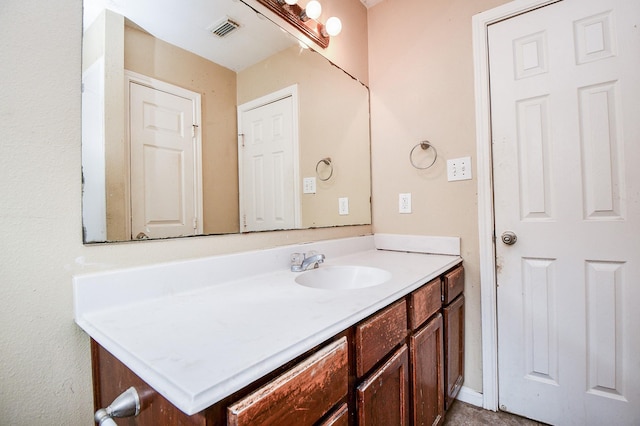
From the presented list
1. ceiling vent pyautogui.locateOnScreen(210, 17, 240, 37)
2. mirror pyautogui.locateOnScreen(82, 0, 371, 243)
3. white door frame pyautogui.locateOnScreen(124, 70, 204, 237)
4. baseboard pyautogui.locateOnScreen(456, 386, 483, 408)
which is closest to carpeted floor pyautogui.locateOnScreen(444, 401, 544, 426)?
baseboard pyautogui.locateOnScreen(456, 386, 483, 408)

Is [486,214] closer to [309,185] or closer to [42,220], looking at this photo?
[309,185]

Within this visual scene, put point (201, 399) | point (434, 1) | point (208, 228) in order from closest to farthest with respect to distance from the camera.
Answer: point (201, 399), point (208, 228), point (434, 1)

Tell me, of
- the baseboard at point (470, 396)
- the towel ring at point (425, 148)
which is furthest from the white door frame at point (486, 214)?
the towel ring at point (425, 148)

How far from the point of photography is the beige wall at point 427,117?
151 centimetres

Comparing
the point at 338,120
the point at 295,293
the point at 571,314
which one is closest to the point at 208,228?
the point at 295,293

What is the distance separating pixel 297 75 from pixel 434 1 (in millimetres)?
943

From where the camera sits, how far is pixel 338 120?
5.57 feet

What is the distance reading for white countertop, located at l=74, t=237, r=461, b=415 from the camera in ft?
1.47

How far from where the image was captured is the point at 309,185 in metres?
1.48

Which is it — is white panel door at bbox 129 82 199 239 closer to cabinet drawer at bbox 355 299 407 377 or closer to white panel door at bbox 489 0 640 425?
cabinet drawer at bbox 355 299 407 377

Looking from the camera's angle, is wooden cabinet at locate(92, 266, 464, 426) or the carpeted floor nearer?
wooden cabinet at locate(92, 266, 464, 426)

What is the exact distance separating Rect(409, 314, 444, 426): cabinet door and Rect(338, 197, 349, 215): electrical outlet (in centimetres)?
74

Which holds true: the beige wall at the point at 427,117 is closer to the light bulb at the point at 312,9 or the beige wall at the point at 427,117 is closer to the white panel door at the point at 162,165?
the light bulb at the point at 312,9

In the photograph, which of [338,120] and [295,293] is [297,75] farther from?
[295,293]
